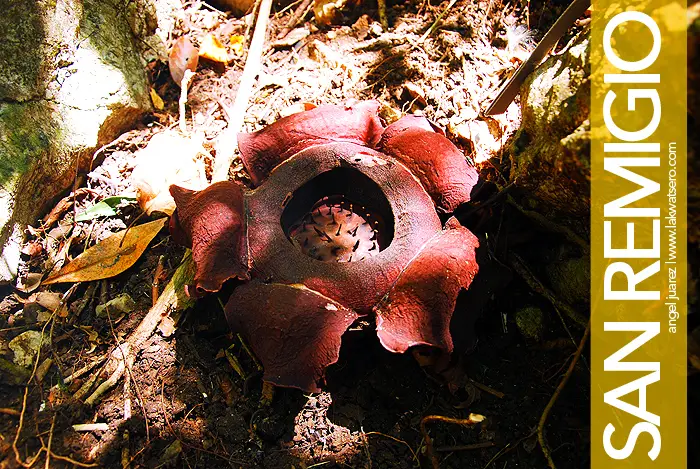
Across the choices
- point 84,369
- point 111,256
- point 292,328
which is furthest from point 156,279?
point 292,328

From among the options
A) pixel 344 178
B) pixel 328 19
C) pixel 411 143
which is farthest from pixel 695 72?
pixel 328 19

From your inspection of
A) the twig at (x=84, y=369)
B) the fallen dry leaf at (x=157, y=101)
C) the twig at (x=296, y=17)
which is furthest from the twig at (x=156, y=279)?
the twig at (x=296, y=17)

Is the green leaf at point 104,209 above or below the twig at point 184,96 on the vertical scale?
below

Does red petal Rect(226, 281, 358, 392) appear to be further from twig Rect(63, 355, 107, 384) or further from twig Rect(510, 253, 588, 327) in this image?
twig Rect(510, 253, 588, 327)

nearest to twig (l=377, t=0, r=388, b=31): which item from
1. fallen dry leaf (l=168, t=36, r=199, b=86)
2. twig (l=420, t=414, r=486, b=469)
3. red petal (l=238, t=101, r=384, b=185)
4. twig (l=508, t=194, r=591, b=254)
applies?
fallen dry leaf (l=168, t=36, r=199, b=86)

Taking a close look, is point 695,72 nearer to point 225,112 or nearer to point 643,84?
point 643,84

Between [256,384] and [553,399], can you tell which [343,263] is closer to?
[256,384]

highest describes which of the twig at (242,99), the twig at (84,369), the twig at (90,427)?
the twig at (242,99)

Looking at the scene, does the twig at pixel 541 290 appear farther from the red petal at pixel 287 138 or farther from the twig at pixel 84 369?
the twig at pixel 84 369
